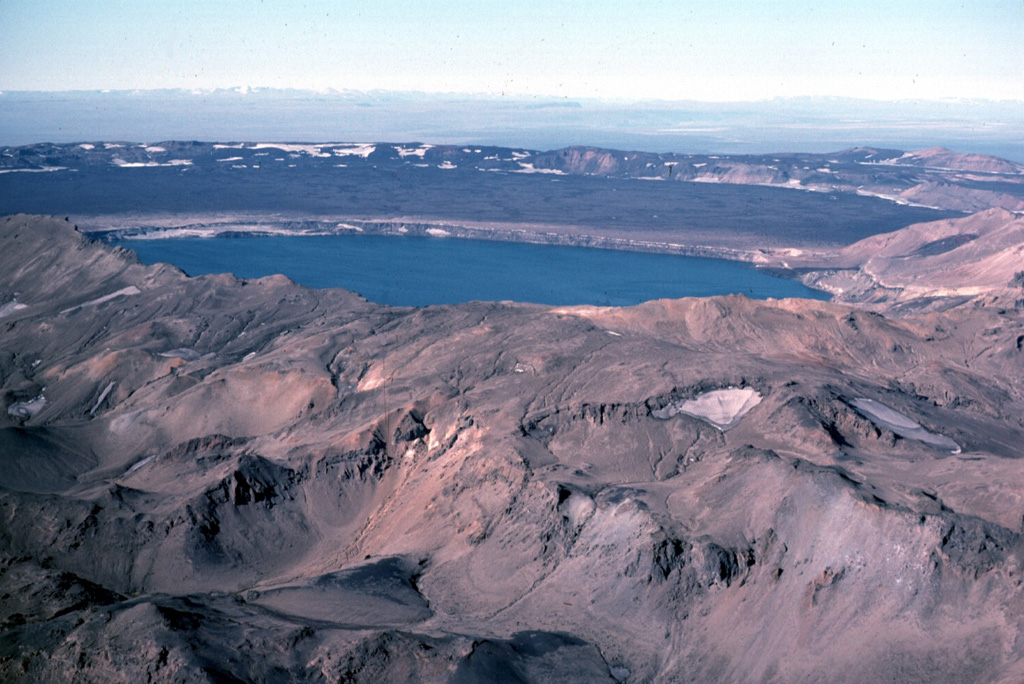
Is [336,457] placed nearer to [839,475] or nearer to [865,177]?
[839,475]

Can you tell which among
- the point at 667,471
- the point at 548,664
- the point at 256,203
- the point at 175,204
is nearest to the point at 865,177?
the point at 256,203

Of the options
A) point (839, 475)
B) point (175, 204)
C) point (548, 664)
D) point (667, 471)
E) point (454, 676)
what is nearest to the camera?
point (454, 676)

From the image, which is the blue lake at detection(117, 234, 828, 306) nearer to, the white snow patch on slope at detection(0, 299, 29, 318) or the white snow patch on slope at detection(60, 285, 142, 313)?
the white snow patch on slope at detection(60, 285, 142, 313)

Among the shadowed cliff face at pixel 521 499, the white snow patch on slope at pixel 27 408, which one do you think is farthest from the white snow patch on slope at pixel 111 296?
the white snow patch on slope at pixel 27 408

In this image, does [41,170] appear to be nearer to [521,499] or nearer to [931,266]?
[931,266]

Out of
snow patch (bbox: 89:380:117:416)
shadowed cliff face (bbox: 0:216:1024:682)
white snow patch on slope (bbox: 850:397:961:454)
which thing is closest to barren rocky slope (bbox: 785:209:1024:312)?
shadowed cliff face (bbox: 0:216:1024:682)

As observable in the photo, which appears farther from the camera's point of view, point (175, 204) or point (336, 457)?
→ point (175, 204)
